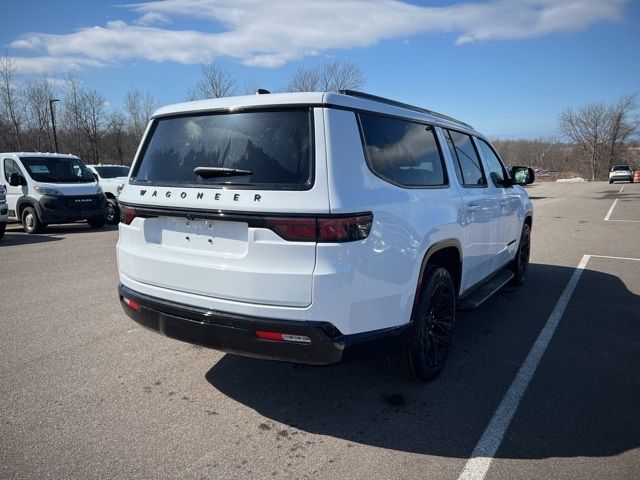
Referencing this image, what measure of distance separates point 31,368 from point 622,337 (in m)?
5.35

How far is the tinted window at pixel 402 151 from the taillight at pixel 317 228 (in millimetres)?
497

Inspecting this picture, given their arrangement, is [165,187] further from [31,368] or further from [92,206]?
[92,206]

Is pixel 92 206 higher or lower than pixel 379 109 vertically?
lower

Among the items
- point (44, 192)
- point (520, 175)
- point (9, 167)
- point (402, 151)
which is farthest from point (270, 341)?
point (9, 167)

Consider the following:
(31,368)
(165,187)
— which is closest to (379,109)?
(165,187)

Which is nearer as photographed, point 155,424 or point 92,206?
point 155,424

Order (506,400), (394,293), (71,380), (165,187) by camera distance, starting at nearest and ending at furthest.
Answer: (394,293) → (165,187) → (506,400) → (71,380)

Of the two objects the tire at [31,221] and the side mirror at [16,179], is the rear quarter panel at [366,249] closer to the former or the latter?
the tire at [31,221]

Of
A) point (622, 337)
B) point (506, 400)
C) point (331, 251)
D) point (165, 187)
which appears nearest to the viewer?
point (331, 251)

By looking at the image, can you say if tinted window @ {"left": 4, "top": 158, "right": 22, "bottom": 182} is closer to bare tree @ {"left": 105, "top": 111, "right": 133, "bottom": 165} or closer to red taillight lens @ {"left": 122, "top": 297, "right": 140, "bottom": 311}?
red taillight lens @ {"left": 122, "top": 297, "right": 140, "bottom": 311}

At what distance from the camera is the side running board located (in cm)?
409

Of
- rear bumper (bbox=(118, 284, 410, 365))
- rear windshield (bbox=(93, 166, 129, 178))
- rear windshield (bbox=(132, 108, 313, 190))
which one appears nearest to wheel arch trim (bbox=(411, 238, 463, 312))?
rear bumper (bbox=(118, 284, 410, 365))

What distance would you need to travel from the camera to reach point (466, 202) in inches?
159

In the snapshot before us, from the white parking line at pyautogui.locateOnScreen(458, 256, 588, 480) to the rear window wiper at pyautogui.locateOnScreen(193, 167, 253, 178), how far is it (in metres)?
2.08
